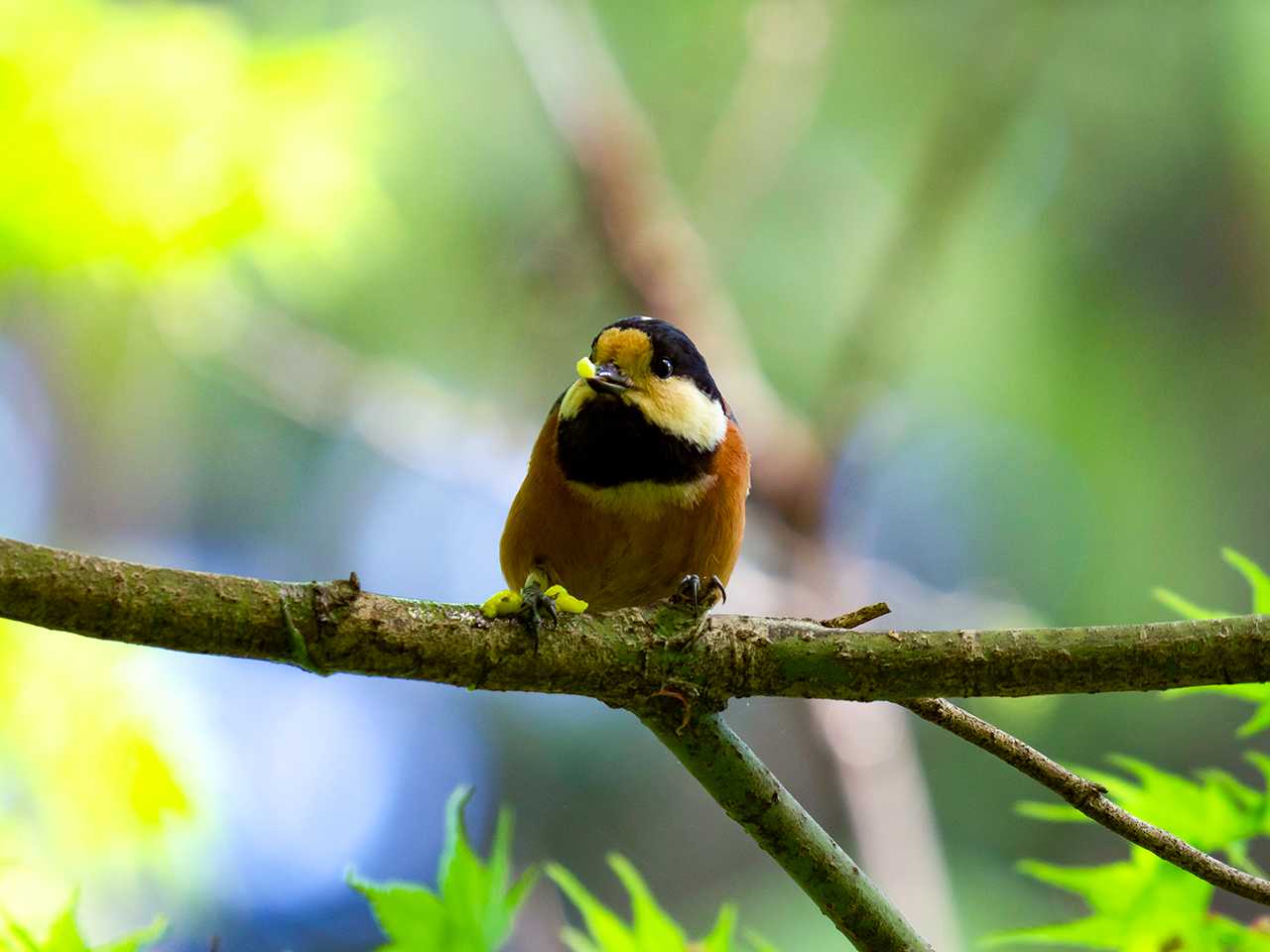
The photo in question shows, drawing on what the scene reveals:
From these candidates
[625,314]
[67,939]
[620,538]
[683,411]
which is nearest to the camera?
[67,939]

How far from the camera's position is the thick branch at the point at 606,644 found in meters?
1.62

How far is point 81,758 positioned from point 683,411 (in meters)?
2.24

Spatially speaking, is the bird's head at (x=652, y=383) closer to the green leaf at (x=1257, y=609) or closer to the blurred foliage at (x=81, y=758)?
the green leaf at (x=1257, y=609)

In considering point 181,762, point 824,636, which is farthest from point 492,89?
point 824,636

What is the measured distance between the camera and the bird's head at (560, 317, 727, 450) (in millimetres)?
2916

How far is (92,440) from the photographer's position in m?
6.77

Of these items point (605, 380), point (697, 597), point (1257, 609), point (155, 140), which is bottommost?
point (697, 597)

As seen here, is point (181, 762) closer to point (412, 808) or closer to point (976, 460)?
point (412, 808)

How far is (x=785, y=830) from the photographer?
192cm

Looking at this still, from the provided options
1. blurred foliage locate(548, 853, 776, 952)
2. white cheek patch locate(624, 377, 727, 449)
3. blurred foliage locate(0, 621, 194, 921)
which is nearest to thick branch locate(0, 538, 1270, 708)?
blurred foliage locate(548, 853, 776, 952)

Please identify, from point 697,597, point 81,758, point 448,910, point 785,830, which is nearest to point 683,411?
point 697,597

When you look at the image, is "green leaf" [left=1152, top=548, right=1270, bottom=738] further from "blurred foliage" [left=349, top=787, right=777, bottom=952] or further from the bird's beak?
the bird's beak

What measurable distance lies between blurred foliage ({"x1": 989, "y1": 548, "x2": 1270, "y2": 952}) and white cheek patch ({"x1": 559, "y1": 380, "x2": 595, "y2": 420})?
1407 millimetres

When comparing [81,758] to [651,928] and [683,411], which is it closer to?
[683,411]
